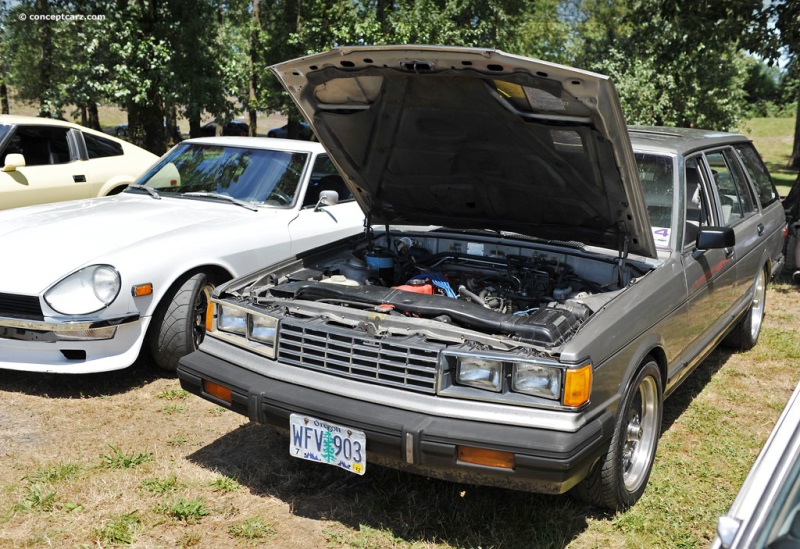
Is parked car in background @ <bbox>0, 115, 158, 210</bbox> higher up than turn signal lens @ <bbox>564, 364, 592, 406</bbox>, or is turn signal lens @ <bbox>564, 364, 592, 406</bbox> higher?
parked car in background @ <bbox>0, 115, 158, 210</bbox>

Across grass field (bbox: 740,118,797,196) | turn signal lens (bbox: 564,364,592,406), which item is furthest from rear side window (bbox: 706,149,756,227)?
grass field (bbox: 740,118,797,196)

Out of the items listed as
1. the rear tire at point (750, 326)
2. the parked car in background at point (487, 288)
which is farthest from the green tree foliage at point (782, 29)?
the parked car in background at point (487, 288)

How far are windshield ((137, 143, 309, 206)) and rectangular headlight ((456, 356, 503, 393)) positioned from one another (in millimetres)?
3060

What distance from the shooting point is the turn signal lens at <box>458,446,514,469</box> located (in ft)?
8.80

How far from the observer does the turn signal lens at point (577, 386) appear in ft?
8.93

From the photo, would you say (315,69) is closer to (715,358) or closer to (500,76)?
(500,76)

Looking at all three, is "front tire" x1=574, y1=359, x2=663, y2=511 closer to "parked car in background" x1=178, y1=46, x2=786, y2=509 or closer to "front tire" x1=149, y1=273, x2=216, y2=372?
"parked car in background" x1=178, y1=46, x2=786, y2=509

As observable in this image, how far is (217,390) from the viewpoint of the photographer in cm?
329

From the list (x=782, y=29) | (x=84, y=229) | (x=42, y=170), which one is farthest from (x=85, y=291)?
(x=782, y=29)

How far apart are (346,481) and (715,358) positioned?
342cm

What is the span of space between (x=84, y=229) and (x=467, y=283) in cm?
267

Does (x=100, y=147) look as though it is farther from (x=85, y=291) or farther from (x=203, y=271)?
(x=85, y=291)

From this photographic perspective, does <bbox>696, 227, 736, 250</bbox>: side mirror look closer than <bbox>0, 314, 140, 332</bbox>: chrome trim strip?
Yes

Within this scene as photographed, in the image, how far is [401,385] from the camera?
2916 mm
